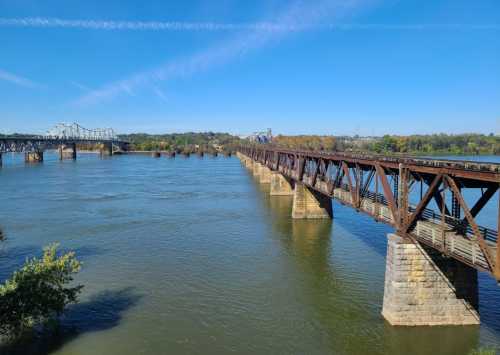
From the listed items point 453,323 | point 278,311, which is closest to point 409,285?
point 453,323

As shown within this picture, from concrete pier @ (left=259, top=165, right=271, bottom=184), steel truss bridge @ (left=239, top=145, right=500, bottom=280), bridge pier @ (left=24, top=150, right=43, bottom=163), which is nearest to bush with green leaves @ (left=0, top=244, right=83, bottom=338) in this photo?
steel truss bridge @ (left=239, top=145, right=500, bottom=280)

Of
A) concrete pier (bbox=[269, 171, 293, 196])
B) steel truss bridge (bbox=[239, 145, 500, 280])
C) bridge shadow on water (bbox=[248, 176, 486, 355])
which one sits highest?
steel truss bridge (bbox=[239, 145, 500, 280])

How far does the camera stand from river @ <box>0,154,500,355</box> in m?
18.5

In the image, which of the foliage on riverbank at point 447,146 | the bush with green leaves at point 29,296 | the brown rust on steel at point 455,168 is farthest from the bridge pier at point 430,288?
the foliage on riverbank at point 447,146

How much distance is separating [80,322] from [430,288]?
17.0 m

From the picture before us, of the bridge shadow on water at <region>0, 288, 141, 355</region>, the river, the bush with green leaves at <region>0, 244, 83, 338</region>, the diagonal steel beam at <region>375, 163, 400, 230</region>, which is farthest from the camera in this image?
the diagonal steel beam at <region>375, 163, 400, 230</region>

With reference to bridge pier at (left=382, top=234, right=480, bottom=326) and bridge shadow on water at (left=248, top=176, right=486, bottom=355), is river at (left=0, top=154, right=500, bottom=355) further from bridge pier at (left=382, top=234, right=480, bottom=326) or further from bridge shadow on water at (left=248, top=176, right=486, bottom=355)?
bridge pier at (left=382, top=234, right=480, bottom=326)

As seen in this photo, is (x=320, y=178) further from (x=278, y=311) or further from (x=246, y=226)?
(x=278, y=311)

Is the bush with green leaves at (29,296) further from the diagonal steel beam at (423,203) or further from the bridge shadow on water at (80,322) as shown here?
the diagonal steel beam at (423,203)

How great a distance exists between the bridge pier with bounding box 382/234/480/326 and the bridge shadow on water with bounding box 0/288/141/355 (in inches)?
548

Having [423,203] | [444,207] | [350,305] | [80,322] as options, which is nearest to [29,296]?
[80,322]

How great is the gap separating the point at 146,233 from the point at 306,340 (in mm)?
24321

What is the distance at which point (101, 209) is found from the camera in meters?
53.2

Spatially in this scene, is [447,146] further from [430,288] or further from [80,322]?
[80,322]
